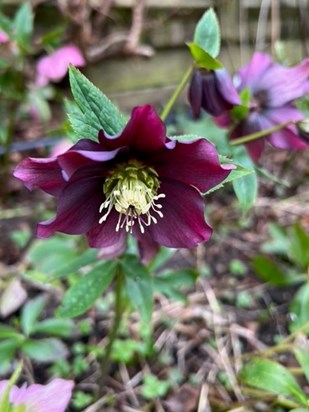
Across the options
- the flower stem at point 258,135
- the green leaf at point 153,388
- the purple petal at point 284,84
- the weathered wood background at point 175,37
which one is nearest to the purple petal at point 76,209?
the flower stem at point 258,135

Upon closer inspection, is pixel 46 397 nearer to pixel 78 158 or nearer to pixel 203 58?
pixel 78 158

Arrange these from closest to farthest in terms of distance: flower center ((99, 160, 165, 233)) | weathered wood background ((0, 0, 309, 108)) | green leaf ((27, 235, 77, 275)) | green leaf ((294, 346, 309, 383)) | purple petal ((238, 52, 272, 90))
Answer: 1. flower center ((99, 160, 165, 233))
2. green leaf ((294, 346, 309, 383))
3. purple petal ((238, 52, 272, 90))
4. green leaf ((27, 235, 77, 275))
5. weathered wood background ((0, 0, 309, 108))

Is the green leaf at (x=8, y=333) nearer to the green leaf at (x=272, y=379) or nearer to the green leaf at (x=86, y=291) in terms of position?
the green leaf at (x=86, y=291)

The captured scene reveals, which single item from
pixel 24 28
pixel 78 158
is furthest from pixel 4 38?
pixel 78 158

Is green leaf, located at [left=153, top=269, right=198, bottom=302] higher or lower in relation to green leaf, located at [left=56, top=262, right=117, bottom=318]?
lower

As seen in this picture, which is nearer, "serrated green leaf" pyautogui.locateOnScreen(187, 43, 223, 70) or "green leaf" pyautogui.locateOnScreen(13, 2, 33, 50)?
"serrated green leaf" pyautogui.locateOnScreen(187, 43, 223, 70)

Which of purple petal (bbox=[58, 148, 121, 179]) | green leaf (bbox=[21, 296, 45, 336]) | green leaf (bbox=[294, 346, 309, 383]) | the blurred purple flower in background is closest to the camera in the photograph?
purple petal (bbox=[58, 148, 121, 179])

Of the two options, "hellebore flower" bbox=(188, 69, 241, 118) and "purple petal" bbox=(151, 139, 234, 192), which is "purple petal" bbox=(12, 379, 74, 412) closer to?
"purple petal" bbox=(151, 139, 234, 192)

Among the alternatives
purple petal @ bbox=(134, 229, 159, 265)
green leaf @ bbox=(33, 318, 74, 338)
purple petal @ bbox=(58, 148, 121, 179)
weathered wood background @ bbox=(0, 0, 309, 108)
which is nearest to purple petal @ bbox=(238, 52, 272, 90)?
purple petal @ bbox=(134, 229, 159, 265)

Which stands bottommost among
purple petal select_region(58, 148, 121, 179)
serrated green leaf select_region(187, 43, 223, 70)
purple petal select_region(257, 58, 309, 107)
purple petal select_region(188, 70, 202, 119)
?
purple petal select_region(257, 58, 309, 107)
